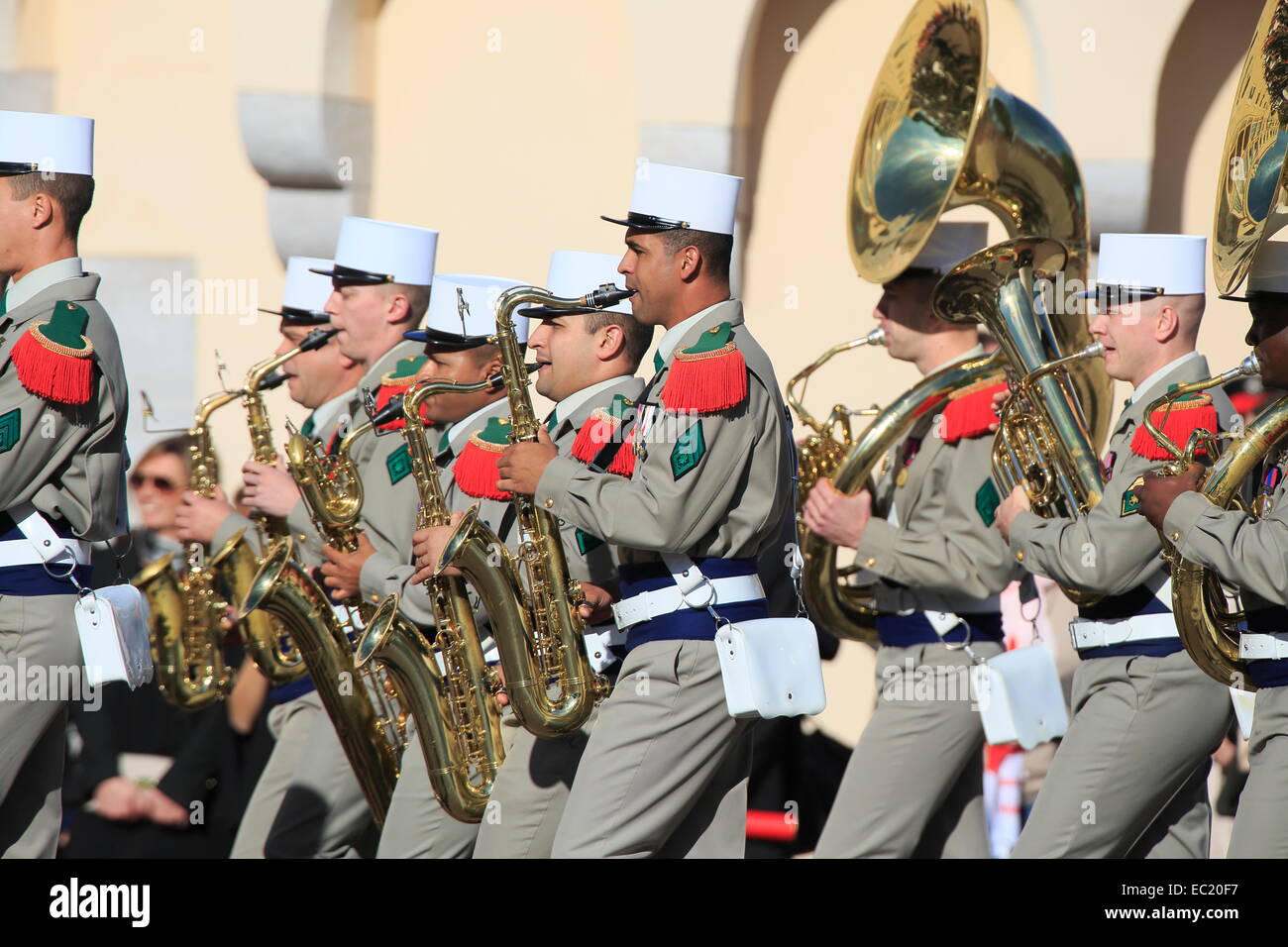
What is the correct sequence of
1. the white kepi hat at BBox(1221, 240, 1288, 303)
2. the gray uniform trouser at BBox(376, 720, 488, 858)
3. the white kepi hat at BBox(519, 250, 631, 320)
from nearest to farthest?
the white kepi hat at BBox(1221, 240, 1288, 303), the gray uniform trouser at BBox(376, 720, 488, 858), the white kepi hat at BBox(519, 250, 631, 320)

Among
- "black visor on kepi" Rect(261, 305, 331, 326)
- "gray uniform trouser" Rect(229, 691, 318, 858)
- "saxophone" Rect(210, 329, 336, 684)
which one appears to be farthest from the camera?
"black visor on kepi" Rect(261, 305, 331, 326)

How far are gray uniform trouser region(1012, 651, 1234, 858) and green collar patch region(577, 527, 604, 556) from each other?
1.37m

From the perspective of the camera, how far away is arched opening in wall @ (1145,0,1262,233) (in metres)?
7.84

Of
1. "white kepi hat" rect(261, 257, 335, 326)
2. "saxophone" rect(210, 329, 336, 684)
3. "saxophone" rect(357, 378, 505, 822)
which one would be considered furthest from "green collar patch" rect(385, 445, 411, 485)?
"white kepi hat" rect(261, 257, 335, 326)

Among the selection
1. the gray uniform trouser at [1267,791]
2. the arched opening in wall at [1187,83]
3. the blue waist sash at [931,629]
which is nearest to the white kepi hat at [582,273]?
the blue waist sash at [931,629]

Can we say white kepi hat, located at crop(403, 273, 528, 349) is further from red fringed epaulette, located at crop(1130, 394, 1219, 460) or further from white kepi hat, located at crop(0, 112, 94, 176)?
red fringed epaulette, located at crop(1130, 394, 1219, 460)

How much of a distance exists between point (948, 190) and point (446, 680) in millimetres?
2185

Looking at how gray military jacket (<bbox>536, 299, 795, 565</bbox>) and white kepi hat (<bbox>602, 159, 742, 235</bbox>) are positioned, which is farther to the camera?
white kepi hat (<bbox>602, 159, 742, 235</bbox>)

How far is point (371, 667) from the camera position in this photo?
19.5 feet

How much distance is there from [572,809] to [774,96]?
4619 millimetres

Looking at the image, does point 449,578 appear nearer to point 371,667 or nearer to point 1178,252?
point 371,667
